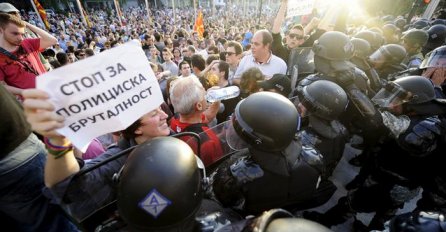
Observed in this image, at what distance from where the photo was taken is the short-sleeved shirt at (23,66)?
297 cm

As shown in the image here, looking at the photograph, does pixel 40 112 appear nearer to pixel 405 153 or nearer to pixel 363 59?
pixel 405 153

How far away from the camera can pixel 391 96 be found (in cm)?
262

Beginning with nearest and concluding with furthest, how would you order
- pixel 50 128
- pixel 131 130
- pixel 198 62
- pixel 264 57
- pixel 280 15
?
pixel 50 128 < pixel 131 130 < pixel 264 57 < pixel 280 15 < pixel 198 62

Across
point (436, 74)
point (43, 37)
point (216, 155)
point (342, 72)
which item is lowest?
point (216, 155)

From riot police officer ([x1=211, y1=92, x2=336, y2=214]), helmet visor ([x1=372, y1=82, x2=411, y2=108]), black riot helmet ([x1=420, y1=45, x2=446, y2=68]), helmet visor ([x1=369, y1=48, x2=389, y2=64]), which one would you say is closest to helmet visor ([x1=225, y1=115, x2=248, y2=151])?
riot police officer ([x1=211, y1=92, x2=336, y2=214])

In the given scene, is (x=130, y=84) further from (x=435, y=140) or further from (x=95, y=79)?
(x=435, y=140)

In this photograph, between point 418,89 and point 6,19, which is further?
point 6,19

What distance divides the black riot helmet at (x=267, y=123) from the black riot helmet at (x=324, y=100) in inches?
24.9

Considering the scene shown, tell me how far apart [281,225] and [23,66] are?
3.89 meters

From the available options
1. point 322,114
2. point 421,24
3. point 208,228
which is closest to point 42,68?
point 208,228

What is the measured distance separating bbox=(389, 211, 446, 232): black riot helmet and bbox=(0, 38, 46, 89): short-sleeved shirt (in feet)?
14.1

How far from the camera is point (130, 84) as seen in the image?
1332mm

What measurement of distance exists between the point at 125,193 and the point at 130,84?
0.61 m

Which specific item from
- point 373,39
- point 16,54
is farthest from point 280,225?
point 373,39
